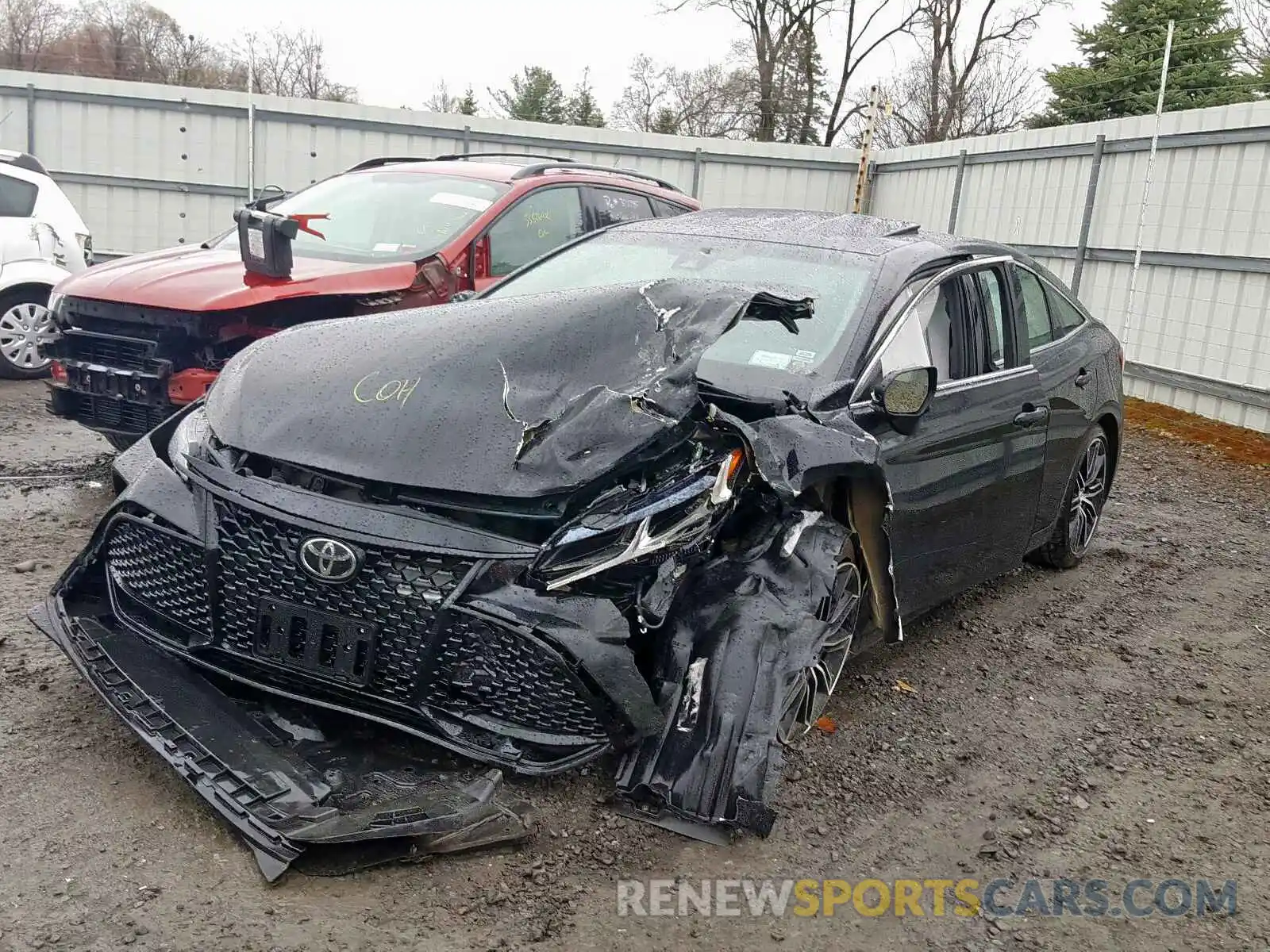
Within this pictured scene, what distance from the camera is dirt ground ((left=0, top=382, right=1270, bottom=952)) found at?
251 cm

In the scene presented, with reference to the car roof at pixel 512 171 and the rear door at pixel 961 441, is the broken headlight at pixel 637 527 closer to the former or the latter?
the rear door at pixel 961 441

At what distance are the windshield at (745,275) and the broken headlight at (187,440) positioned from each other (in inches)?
57.0

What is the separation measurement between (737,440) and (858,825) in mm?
1131

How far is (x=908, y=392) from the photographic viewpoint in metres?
3.53

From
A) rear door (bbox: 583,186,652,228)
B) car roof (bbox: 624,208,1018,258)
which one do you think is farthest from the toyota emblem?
rear door (bbox: 583,186,652,228)

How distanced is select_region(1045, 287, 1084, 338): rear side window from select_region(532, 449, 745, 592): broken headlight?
2.86 meters

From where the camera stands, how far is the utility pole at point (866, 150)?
585 inches

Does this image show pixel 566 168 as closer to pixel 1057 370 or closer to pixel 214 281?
pixel 214 281

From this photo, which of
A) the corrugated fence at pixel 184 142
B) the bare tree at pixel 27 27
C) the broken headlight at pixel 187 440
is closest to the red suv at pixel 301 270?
the broken headlight at pixel 187 440

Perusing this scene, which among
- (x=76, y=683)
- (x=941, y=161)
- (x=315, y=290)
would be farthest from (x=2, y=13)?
(x=76, y=683)

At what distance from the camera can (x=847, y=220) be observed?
189 inches

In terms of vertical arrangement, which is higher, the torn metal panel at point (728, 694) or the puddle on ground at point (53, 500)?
the torn metal panel at point (728, 694)

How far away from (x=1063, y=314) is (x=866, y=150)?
34.9 feet

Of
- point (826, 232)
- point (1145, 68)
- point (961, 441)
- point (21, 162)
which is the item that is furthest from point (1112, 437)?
point (1145, 68)
